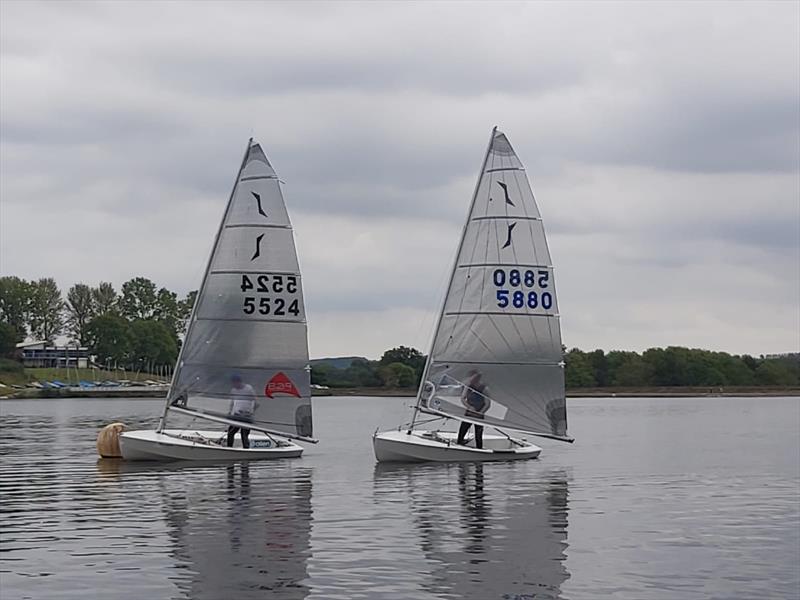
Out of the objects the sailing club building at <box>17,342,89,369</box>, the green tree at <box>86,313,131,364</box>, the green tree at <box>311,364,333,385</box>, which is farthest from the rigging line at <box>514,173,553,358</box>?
the sailing club building at <box>17,342,89,369</box>

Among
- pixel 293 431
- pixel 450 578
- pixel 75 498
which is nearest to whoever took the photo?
pixel 450 578

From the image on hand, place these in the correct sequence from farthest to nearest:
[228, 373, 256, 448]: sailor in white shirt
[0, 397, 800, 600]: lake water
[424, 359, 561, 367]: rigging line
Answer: [424, 359, 561, 367]: rigging line, [228, 373, 256, 448]: sailor in white shirt, [0, 397, 800, 600]: lake water

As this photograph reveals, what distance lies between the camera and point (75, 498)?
31453 millimetres

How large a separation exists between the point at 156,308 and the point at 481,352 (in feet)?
529

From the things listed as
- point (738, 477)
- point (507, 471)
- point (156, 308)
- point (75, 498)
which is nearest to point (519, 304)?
point (507, 471)

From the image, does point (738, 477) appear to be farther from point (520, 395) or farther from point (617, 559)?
point (617, 559)

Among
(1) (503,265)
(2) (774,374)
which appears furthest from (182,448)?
(2) (774,374)

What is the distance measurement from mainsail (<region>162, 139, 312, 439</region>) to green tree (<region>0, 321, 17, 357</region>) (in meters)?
143

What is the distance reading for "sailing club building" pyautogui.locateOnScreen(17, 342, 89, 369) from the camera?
7579 inches

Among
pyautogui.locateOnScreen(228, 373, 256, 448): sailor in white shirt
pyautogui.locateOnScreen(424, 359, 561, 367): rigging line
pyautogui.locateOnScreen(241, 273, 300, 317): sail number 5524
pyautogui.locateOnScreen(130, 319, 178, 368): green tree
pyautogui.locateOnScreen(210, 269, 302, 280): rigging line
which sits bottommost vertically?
pyautogui.locateOnScreen(228, 373, 256, 448): sailor in white shirt

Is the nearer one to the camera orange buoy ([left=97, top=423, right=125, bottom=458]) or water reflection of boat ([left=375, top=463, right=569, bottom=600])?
water reflection of boat ([left=375, top=463, right=569, bottom=600])

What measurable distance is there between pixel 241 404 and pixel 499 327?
335 inches

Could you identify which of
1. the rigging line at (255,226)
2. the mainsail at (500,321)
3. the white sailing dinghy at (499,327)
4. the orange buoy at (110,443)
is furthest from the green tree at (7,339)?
the mainsail at (500,321)

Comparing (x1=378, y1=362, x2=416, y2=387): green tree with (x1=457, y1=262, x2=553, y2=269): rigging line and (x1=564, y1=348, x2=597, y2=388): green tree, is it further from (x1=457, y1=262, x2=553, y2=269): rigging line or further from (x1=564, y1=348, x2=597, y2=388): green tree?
(x1=457, y1=262, x2=553, y2=269): rigging line
